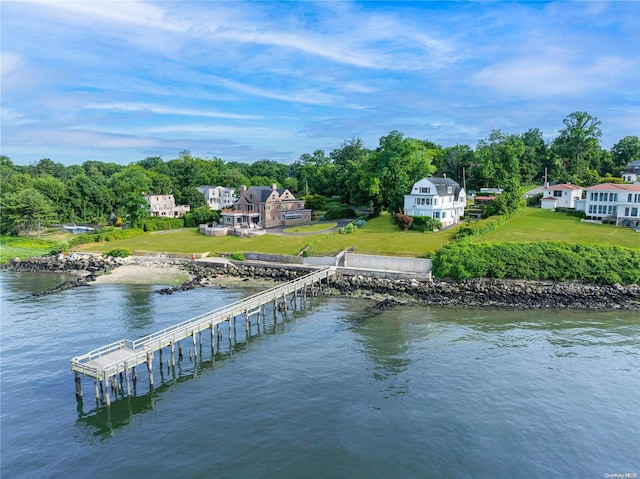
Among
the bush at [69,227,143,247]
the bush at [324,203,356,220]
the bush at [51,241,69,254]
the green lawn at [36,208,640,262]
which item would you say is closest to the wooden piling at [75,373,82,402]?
the green lawn at [36,208,640,262]

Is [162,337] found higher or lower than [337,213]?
lower

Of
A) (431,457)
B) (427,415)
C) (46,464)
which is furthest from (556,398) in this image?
(46,464)

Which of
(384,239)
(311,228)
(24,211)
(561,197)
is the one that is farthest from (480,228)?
(24,211)

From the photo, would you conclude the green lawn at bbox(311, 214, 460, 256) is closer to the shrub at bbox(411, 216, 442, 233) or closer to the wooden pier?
the shrub at bbox(411, 216, 442, 233)

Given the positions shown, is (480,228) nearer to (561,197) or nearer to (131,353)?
(561,197)

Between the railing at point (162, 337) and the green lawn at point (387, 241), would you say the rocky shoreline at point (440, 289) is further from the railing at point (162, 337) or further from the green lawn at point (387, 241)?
the railing at point (162, 337)

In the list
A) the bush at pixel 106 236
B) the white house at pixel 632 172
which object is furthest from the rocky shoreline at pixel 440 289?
the white house at pixel 632 172
